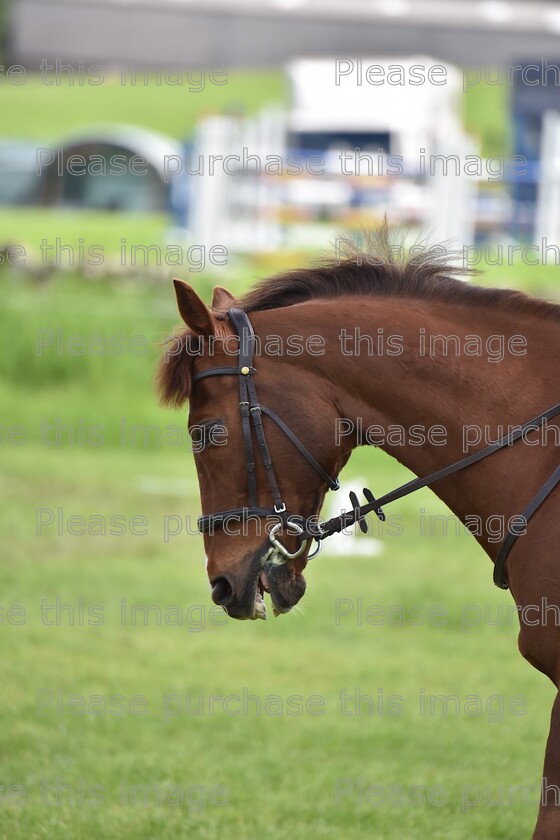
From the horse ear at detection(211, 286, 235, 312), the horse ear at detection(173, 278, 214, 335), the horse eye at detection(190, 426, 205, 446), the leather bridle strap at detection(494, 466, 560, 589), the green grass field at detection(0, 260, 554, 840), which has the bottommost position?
the green grass field at detection(0, 260, 554, 840)

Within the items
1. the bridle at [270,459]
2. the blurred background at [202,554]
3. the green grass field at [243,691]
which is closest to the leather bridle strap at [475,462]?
the bridle at [270,459]

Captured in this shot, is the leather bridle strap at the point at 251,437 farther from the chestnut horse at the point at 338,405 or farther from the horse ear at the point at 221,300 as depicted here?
the horse ear at the point at 221,300

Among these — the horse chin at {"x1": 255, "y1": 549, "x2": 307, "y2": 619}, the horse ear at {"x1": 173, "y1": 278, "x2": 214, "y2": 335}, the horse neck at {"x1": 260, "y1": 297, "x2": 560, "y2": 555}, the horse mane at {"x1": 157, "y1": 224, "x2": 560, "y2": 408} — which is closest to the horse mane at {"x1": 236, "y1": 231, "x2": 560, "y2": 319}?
the horse mane at {"x1": 157, "y1": 224, "x2": 560, "y2": 408}

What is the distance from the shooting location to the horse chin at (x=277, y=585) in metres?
3.18

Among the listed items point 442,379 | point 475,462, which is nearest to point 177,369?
point 442,379

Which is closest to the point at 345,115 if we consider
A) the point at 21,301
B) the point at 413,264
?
the point at 21,301

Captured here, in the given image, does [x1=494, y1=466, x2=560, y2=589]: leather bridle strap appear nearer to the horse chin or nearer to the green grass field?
the horse chin

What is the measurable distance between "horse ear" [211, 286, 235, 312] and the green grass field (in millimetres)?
2104

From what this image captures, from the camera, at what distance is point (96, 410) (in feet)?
42.8

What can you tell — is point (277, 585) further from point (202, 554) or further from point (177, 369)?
point (202, 554)

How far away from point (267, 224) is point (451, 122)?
37.5 feet

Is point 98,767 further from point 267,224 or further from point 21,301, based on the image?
point 267,224

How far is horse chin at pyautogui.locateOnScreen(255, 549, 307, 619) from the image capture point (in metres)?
3.18

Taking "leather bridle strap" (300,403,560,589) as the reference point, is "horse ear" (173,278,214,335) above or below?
A: above
